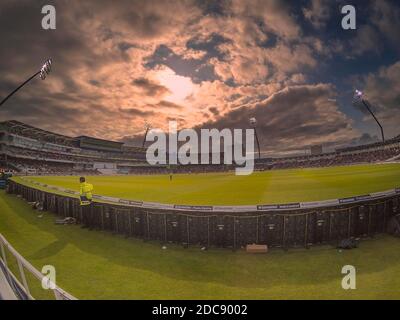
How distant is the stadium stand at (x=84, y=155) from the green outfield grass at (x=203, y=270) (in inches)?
2194

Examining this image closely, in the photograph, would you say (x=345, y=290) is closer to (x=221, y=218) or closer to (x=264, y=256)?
(x=264, y=256)

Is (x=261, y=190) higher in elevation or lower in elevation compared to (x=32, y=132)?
lower

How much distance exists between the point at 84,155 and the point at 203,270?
10050 centimetres

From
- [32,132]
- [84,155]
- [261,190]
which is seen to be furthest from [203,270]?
[84,155]

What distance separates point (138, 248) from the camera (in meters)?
9.84

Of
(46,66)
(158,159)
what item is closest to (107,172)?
(158,159)

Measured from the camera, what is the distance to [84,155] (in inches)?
3750

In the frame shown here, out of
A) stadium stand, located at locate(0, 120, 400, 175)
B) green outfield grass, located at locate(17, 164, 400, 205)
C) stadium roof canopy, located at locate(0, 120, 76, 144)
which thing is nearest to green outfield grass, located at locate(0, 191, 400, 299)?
green outfield grass, located at locate(17, 164, 400, 205)

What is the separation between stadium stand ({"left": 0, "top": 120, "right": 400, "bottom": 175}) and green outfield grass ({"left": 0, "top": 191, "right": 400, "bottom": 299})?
5574 cm

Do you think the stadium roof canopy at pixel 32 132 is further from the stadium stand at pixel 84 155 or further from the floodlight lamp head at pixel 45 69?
the floodlight lamp head at pixel 45 69

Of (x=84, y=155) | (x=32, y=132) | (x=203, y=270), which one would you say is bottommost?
(x=203, y=270)

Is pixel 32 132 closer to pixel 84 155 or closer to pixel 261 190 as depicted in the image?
pixel 84 155

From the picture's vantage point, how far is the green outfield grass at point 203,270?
6191 mm

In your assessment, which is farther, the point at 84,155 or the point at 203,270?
the point at 84,155
